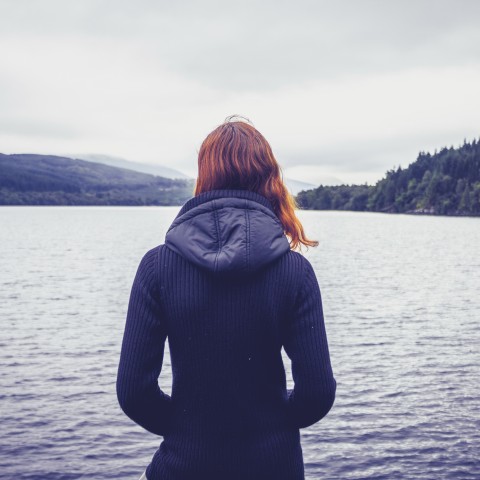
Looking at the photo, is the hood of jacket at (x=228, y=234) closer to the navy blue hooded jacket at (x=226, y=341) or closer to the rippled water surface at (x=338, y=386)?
the navy blue hooded jacket at (x=226, y=341)

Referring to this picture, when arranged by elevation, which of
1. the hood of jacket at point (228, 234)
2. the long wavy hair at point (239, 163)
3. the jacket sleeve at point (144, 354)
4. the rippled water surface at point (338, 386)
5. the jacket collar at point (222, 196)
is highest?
the long wavy hair at point (239, 163)

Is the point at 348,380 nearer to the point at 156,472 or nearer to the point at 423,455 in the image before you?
the point at 423,455

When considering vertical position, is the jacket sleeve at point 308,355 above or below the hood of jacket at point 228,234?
below

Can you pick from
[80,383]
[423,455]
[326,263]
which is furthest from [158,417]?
[326,263]

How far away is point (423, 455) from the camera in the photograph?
1446cm

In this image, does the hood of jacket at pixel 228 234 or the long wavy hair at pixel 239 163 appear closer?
the hood of jacket at pixel 228 234

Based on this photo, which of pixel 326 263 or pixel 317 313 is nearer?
pixel 317 313

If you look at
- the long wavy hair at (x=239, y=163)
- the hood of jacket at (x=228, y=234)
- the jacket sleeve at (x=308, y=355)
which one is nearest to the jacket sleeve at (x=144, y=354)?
the hood of jacket at (x=228, y=234)

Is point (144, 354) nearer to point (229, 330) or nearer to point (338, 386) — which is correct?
point (229, 330)

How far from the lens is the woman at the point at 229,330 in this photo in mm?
3160

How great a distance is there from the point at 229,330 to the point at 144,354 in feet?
1.64

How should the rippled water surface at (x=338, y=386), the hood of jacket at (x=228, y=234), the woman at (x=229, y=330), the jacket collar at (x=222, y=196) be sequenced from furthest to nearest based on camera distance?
1. the rippled water surface at (x=338, y=386)
2. the jacket collar at (x=222, y=196)
3. the woman at (x=229, y=330)
4. the hood of jacket at (x=228, y=234)

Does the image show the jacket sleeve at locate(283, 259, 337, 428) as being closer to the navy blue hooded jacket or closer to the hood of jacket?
the navy blue hooded jacket

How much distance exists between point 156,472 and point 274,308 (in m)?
1.16
